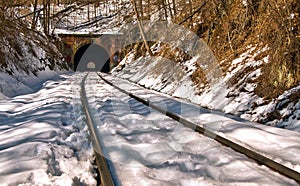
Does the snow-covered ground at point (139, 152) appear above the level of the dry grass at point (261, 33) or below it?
below

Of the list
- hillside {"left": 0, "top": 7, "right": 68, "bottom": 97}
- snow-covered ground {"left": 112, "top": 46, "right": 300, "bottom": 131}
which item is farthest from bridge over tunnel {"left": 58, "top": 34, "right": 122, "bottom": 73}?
snow-covered ground {"left": 112, "top": 46, "right": 300, "bottom": 131}

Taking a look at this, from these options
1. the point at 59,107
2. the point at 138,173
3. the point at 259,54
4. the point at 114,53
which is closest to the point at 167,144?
the point at 138,173

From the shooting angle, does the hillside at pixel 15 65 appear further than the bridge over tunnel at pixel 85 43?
No

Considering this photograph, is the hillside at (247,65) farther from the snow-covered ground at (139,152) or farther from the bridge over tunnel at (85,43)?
the bridge over tunnel at (85,43)

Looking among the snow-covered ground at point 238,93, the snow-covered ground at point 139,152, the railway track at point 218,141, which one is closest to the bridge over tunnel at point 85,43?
the snow-covered ground at point 238,93

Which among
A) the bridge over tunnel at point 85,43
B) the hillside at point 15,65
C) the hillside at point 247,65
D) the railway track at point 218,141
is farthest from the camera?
the bridge over tunnel at point 85,43

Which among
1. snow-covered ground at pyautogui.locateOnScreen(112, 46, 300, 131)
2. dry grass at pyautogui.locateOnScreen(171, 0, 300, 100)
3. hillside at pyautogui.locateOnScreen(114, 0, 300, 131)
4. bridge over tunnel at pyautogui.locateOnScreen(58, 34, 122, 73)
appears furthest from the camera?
bridge over tunnel at pyautogui.locateOnScreen(58, 34, 122, 73)

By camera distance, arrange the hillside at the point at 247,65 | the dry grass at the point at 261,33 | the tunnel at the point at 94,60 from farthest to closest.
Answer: the tunnel at the point at 94,60 < the dry grass at the point at 261,33 < the hillside at the point at 247,65

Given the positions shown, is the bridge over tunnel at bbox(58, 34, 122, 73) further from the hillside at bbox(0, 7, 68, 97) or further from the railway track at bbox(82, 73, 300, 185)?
the railway track at bbox(82, 73, 300, 185)

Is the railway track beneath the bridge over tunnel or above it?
beneath

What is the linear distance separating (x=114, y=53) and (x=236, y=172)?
4288cm

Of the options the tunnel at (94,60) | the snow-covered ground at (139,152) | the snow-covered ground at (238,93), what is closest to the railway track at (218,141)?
the snow-covered ground at (139,152)

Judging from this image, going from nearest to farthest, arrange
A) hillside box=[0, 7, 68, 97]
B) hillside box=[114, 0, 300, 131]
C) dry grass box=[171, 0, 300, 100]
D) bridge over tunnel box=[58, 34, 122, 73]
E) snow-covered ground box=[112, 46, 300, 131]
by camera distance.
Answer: snow-covered ground box=[112, 46, 300, 131], hillside box=[114, 0, 300, 131], dry grass box=[171, 0, 300, 100], hillside box=[0, 7, 68, 97], bridge over tunnel box=[58, 34, 122, 73]

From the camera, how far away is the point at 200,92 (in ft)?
34.5
